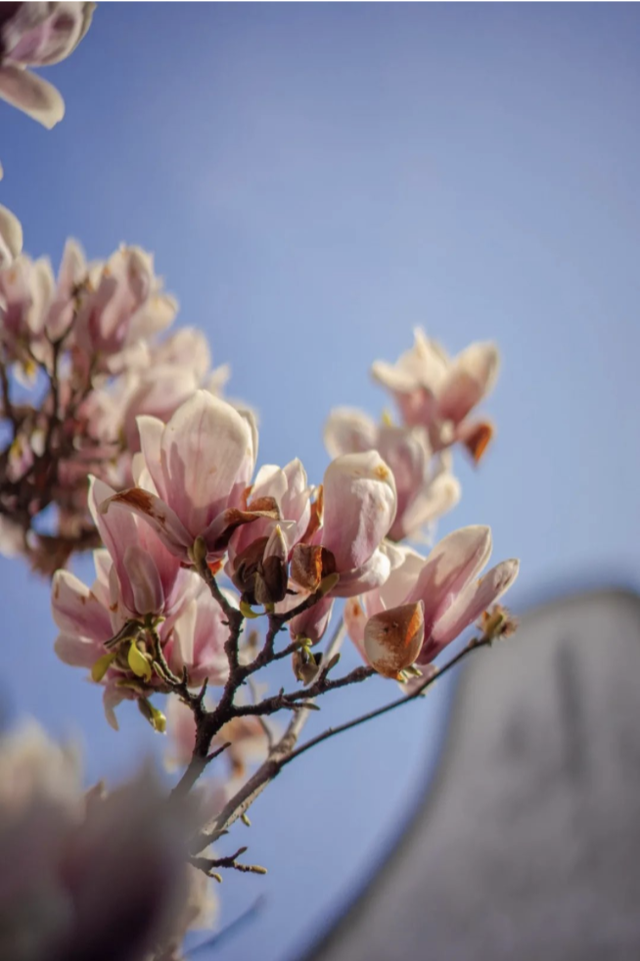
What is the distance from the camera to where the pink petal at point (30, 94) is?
0.36 metres

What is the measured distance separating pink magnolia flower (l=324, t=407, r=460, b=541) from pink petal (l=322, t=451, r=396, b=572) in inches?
7.3

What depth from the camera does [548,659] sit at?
2.23 m

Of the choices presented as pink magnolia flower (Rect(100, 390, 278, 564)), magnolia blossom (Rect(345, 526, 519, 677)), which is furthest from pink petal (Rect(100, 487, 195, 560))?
magnolia blossom (Rect(345, 526, 519, 677))

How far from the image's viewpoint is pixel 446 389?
68 centimetres

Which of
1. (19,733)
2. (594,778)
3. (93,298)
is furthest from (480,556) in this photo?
(594,778)

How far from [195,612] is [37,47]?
31 centimetres

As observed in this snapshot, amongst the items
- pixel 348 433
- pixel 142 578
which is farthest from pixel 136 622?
pixel 348 433

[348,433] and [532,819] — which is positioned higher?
[348,433]

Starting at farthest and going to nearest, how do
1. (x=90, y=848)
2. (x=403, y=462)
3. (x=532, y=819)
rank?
1. (x=532, y=819)
2. (x=403, y=462)
3. (x=90, y=848)

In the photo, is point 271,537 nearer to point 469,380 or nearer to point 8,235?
point 8,235

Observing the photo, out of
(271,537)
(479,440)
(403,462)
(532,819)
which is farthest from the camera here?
(532,819)

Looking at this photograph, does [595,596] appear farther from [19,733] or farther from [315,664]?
[19,733]

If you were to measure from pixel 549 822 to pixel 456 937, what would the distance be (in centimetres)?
39

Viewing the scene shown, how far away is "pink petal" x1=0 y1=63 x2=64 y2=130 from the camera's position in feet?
1.18
